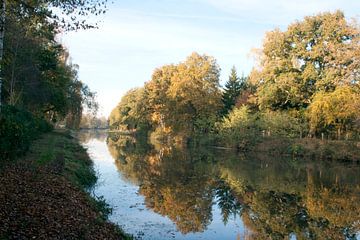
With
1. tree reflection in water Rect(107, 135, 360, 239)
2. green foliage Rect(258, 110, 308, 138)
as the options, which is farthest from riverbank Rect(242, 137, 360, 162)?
tree reflection in water Rect(107, 135, 360, 239)

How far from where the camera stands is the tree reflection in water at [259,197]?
1472 cm

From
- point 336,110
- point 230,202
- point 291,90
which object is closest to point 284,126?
point 291,90

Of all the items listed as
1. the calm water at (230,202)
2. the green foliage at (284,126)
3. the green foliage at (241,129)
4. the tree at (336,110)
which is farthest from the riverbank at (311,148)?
the calm water at (230,202)

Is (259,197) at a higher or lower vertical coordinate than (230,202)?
higher

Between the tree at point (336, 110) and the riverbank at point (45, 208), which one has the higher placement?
the tree at point (336, 110)

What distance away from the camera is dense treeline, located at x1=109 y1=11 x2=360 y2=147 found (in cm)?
4506

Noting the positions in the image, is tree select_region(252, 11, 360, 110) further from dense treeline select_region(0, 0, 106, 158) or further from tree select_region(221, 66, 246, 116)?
dense treeline select_region(0, 0, 106, 158)

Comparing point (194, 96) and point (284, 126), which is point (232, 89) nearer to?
point (194, 96)

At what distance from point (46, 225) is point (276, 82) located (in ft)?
150

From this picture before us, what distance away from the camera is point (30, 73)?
32.7 meters

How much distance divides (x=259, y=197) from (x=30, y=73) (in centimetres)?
2228

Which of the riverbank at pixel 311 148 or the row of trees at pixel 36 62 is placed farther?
the riverbank at pixel 311 148

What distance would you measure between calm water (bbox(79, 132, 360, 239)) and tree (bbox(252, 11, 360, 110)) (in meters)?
19.2

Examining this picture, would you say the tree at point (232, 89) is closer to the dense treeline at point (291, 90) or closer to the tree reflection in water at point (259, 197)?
the dense treeline at point (291, 90)
